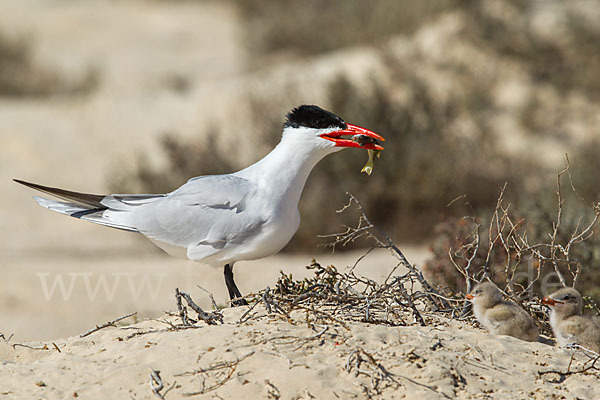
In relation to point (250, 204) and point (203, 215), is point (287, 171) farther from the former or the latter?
point (203, 215)

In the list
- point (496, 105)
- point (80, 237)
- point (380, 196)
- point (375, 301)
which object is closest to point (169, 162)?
point (80, 237)

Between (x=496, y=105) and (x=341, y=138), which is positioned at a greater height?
(x=341, y=138)

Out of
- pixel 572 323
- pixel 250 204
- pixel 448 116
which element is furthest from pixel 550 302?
pixel 448 116

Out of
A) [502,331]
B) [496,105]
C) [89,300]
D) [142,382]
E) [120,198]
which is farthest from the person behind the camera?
[496,105]

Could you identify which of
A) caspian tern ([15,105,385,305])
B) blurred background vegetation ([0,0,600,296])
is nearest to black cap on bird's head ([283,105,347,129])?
caspian tern ([15,105,385,305])

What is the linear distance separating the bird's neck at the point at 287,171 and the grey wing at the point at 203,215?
10 cm

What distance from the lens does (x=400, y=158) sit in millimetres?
10234

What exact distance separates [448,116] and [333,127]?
23.9ft

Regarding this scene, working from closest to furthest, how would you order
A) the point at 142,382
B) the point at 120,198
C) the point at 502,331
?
the point at 142,382
the point at 502,331
the point at 120,198

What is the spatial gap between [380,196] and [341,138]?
581cm

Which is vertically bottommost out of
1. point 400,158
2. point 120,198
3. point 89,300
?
point 89,300

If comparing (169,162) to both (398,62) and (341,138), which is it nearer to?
(398,62)

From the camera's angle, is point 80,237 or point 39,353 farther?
point 80,237

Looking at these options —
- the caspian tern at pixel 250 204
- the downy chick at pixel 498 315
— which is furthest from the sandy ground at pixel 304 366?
the caspian tern at pixel 250 204
